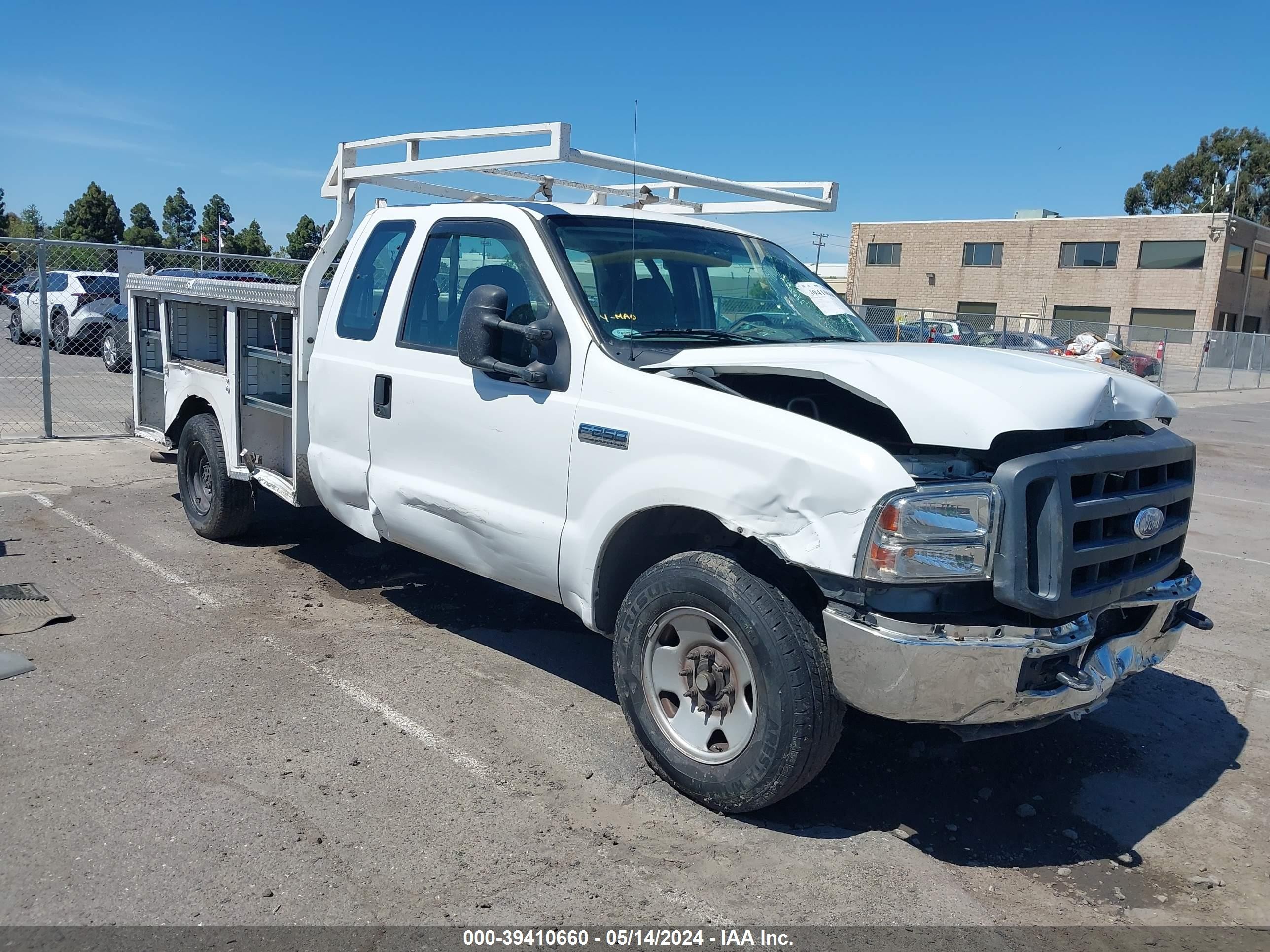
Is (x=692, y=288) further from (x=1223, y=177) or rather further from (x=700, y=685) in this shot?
(x=1223, y=177)

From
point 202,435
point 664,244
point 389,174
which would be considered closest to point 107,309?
point 202,435

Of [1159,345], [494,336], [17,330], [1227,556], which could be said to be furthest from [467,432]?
[1159,345]

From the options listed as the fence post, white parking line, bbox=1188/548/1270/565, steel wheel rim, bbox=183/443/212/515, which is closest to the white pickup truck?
steel wheel rim, bbox=183/443/212/515

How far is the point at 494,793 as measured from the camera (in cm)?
384

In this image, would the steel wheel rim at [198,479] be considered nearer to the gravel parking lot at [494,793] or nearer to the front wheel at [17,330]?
the gravel parking lot at [494,793]

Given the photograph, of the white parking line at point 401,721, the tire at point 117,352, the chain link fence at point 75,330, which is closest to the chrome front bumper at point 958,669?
the white parking line at point 401,721

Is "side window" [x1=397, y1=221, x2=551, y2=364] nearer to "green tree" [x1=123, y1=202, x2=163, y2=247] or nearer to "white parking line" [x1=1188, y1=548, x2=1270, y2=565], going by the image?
"white parking line" [x1=1188, y1=548, x2=1270, y2=565]

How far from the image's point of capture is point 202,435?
6.79 metres

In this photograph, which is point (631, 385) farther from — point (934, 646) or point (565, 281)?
point (934, 646)

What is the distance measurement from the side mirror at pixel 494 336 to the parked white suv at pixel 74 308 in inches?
644

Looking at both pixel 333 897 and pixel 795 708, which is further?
pixel 795 708

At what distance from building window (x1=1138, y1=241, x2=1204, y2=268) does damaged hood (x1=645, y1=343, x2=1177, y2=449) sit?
158ft

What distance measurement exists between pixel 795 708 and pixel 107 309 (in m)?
18.4

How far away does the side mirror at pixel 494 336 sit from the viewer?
4.16m
